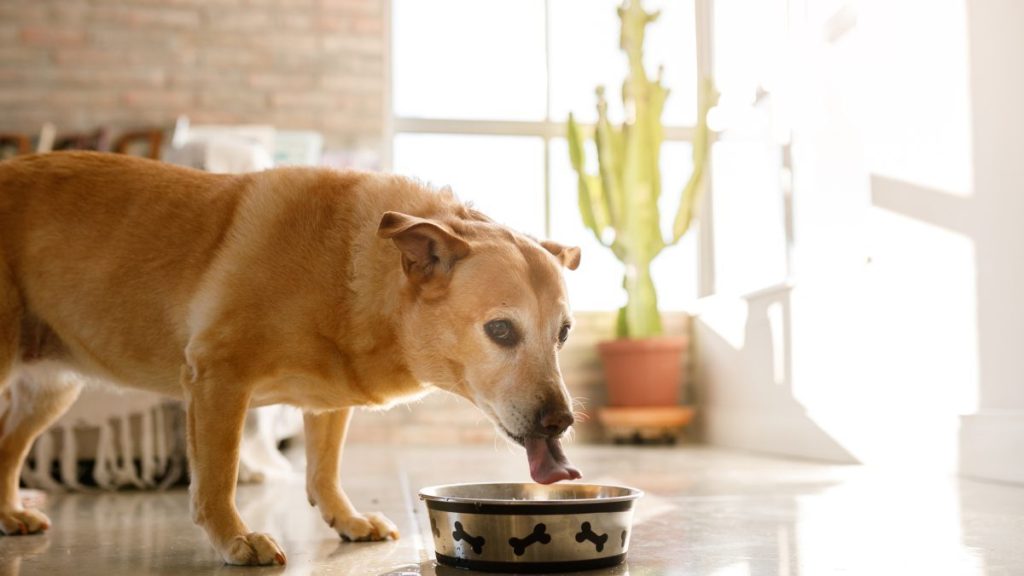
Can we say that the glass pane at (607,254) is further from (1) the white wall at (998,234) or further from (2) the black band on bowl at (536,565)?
(2) the black band on bowl at (536,565)

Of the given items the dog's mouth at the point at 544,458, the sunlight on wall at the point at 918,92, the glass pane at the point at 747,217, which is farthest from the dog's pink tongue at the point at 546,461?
the glass pane at the point at 747,217

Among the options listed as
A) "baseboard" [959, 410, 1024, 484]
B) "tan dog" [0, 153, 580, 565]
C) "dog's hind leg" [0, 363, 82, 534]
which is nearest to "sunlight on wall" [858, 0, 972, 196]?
"baseboard" [959, 410, 1024, 484]

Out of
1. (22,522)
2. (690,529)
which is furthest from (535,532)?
(22,522)

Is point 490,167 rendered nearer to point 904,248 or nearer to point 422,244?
point 904,248

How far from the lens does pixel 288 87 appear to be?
5984 millimetres

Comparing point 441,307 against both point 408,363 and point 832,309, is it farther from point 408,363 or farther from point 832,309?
point 832,309

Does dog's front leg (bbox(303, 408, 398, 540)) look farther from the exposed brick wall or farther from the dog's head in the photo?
the exposed brick wall

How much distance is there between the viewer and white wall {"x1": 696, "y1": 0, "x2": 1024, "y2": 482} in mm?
2984

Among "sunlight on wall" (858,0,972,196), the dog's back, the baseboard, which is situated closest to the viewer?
the dog's back

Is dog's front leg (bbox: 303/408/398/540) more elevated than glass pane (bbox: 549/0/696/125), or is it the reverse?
glass pane (bbox: 549/0/696/125)

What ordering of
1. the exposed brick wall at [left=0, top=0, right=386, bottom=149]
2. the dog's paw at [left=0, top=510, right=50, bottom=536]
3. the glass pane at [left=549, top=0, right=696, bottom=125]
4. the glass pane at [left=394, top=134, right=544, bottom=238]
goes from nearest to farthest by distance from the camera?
the dog's paw at [left=0, top=510, right=50, bottom=536], the exposed brick wall at [left=0, top=0, right=386, bottom=149], the glass pane at [left=394, top=134, right=544, bottom=238], the glass pane at [left=549, top=0, right=696, bottom=125]

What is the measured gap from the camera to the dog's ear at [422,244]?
1.65 m

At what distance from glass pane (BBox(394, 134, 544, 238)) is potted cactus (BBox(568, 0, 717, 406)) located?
647 mm

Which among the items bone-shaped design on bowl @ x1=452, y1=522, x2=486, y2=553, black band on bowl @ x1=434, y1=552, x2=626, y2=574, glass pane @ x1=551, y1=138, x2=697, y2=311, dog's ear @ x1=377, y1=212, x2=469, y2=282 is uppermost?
glass pane @ x1=551, y1=138, x2=697, y2=311
